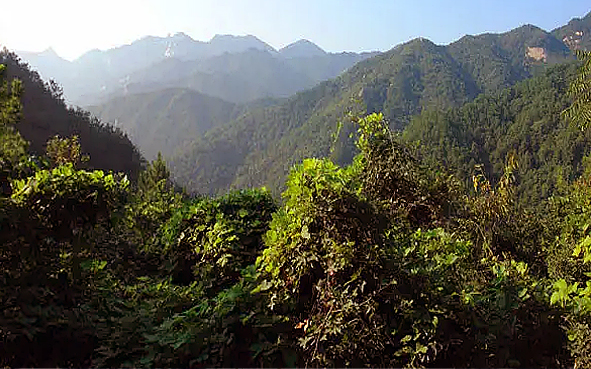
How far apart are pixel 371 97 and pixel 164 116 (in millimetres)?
84481

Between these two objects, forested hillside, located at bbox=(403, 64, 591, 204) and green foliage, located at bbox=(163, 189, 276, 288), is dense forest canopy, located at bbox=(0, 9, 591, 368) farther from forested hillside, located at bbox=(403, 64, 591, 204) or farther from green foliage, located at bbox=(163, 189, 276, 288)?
forested hillside, located at bbox=(403, 64, 591, 204)

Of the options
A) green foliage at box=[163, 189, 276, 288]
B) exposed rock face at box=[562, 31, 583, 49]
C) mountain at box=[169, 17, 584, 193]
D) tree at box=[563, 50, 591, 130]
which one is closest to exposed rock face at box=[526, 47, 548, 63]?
mountain at box=[169, 17, 584, 193]

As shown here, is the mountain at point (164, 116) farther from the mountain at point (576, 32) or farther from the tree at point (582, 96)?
the tree at point (582, 96)

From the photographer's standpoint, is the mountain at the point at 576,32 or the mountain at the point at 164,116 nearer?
the mountain at the point at 164,116

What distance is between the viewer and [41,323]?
2.68 metres

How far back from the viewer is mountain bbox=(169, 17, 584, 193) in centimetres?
12244

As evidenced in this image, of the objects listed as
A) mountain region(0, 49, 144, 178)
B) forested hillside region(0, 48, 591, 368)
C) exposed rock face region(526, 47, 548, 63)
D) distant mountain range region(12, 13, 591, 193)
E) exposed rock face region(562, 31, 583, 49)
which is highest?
exposed rock face region(562, 31, 583, 49)

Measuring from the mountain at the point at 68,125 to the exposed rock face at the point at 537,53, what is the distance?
555 feet

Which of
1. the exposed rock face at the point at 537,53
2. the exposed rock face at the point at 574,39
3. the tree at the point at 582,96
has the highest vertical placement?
the exposed rock face at the point at 574,39

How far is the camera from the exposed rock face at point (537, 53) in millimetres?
167000

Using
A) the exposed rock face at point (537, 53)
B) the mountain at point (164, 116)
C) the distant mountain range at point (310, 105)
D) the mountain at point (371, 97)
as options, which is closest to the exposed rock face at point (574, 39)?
the distant mountain range at point (310, 105)

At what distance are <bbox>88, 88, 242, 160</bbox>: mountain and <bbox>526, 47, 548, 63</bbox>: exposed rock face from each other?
118 metres

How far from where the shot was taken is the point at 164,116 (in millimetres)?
173875

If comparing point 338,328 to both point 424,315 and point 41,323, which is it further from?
point 41,323
